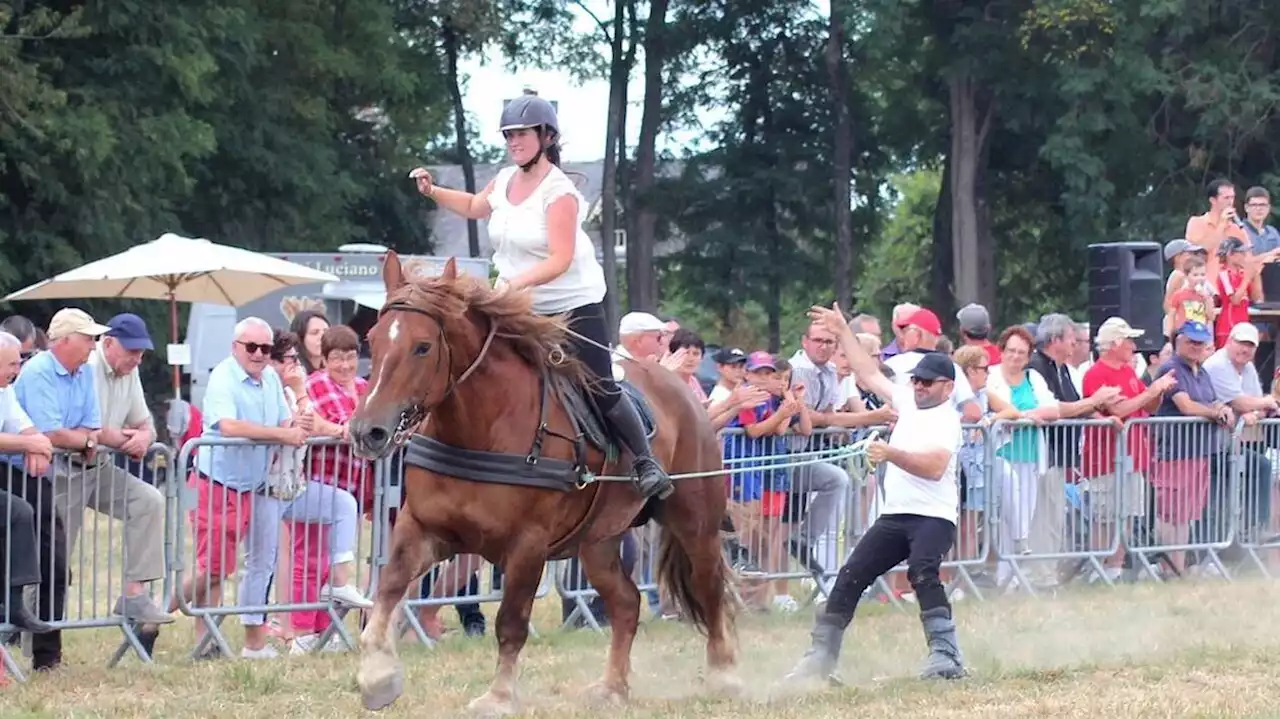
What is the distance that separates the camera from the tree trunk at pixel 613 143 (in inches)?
1736

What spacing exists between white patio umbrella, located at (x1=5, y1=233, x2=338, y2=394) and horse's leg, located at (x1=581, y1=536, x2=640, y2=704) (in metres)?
7.43

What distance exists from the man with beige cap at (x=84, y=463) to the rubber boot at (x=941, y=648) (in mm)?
3851

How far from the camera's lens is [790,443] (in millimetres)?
12445

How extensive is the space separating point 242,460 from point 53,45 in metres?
21.4

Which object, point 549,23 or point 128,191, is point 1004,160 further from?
point 128,191

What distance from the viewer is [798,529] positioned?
41.0ft

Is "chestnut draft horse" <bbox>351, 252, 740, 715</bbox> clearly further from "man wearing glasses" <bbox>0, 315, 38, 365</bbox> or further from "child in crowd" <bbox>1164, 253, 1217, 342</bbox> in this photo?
"child in crowd" <bbox>1164, 253, 1217, 342</bbox>

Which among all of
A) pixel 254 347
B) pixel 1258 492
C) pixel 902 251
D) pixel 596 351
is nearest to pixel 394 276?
pixel 596 351

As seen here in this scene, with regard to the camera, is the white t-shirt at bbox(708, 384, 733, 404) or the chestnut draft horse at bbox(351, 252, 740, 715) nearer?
the chestnut draft horse at bbox(351, 252, 740, 715)

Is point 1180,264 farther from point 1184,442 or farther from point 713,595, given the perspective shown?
point 713,595

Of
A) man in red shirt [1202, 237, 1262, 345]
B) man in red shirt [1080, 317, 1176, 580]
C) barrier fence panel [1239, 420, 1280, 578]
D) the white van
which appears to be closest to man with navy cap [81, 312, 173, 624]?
man in red shirt [1080, 317, 1176, 580]

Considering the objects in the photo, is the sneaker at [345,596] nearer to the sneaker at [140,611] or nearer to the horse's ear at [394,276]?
the sneaker at [140,611]

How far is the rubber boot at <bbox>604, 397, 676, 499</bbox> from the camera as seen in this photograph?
8.59 metres

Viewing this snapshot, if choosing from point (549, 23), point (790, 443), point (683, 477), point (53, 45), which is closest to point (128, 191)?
point (53, 45)
